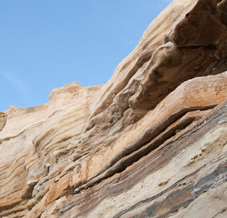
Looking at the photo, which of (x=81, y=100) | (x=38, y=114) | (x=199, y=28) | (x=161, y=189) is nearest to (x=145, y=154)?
(x=161, y=189)

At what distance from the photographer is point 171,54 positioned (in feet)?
24.1

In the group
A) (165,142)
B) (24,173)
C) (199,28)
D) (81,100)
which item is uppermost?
(81,100)

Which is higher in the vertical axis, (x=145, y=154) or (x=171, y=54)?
(x=171, y=54)

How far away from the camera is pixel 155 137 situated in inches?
267

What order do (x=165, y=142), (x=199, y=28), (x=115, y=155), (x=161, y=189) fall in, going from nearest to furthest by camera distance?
(x=161, y=189) < (x=165, y=142) < (x=199, y=28) < (x=115, y=155)

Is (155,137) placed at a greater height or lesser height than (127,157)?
lesser

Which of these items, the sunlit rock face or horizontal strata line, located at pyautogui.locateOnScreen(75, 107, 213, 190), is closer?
the sunlit rock face

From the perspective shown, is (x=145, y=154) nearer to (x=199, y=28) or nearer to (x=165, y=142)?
(x=165, y=142)

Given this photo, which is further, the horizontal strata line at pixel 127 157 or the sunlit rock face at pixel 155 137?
the horizontal strata line at pixel 127 157

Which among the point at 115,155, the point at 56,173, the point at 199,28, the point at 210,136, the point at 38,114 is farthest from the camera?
the point at 38,114

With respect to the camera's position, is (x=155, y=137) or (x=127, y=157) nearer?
(x=155, y=137)

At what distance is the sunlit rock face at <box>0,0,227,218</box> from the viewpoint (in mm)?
5160

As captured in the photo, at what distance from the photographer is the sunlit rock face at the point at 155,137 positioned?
16.9 feet

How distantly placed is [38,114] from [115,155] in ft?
34.4
